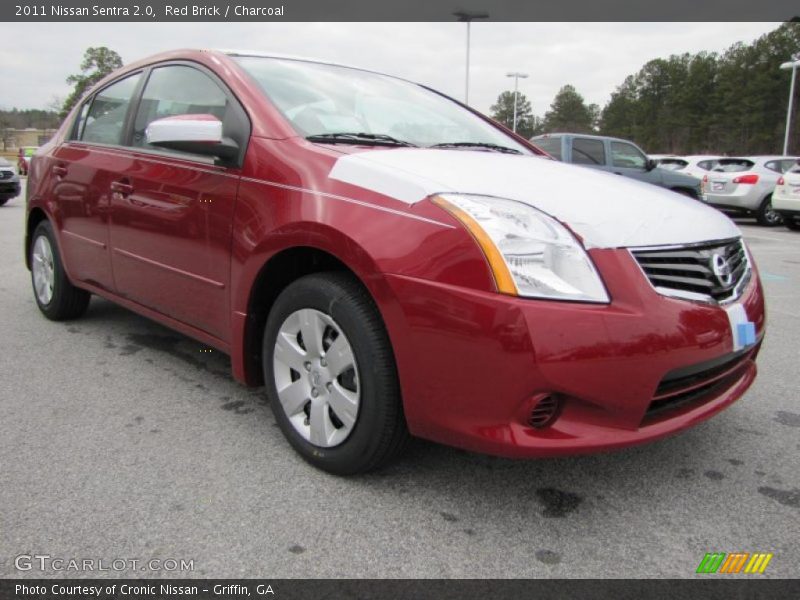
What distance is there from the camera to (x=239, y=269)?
2.44 m

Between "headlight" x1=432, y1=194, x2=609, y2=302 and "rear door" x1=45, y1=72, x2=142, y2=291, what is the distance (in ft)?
6.73

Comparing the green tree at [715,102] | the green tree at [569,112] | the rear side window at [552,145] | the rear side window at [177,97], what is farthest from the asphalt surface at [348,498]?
the green tree at [569,112]

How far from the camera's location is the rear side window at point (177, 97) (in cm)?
274

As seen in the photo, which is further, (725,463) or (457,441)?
(725,463)

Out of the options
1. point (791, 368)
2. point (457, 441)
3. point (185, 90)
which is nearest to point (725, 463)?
point (457, 441)

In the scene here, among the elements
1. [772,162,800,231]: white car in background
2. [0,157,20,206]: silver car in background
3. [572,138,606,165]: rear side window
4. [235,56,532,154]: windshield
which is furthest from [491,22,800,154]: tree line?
[235,56,532,154]: windshield

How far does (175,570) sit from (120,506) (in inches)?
16.0

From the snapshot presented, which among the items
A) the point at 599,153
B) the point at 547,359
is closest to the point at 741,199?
the point at 599,153

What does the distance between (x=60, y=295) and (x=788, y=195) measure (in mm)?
12287

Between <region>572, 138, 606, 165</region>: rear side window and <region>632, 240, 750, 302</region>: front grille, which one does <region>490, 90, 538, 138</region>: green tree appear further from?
<region>632, 240, 750, 302</region>: front grille

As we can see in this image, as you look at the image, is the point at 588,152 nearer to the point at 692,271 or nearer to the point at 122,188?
the point at 122,188

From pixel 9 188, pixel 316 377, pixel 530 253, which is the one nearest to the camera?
pixel 530 253

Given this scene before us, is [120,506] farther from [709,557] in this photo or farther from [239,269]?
[709,557]

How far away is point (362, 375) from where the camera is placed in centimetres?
202
